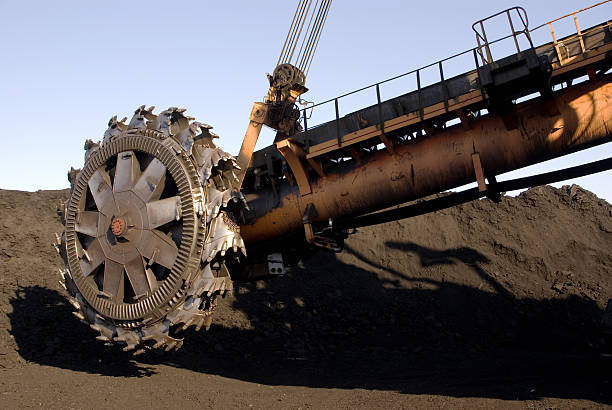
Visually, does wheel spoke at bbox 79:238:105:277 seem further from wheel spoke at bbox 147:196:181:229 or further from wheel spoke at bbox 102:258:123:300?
wheel spoke at bbox 147:196:181:229

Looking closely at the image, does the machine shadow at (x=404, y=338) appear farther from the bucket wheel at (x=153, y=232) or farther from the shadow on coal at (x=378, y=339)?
the bucket wheel at (x=153, y=232)

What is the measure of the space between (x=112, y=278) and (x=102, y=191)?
202 cm

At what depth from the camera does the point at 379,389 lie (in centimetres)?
1148

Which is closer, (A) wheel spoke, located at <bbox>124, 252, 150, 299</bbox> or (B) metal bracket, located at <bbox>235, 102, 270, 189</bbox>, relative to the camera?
(A) wheel spoke, located at <bbox>124, 252, 150, 299</bbox>

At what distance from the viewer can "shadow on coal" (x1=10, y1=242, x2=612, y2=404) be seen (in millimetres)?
12703

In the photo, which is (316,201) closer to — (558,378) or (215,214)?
(215,214)

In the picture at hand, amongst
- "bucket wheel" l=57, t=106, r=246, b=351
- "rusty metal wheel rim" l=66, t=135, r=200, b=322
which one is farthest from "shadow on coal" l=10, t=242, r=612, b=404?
"rusty metal wheel rim" l=66, t=135, r=200, b=322

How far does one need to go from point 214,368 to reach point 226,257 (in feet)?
14.8

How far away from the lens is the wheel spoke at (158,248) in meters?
10.9

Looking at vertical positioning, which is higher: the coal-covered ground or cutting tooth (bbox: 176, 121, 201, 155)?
cutting tooth (bbox: 176, 121, 201, 155)

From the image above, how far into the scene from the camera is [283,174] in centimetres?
1191

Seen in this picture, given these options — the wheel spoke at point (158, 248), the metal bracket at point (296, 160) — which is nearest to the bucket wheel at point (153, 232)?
the wheel spoke at point (158, 248)

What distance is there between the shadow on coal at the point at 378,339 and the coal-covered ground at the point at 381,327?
65mm

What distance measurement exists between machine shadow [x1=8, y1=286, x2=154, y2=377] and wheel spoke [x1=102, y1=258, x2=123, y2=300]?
2304 millimetres
